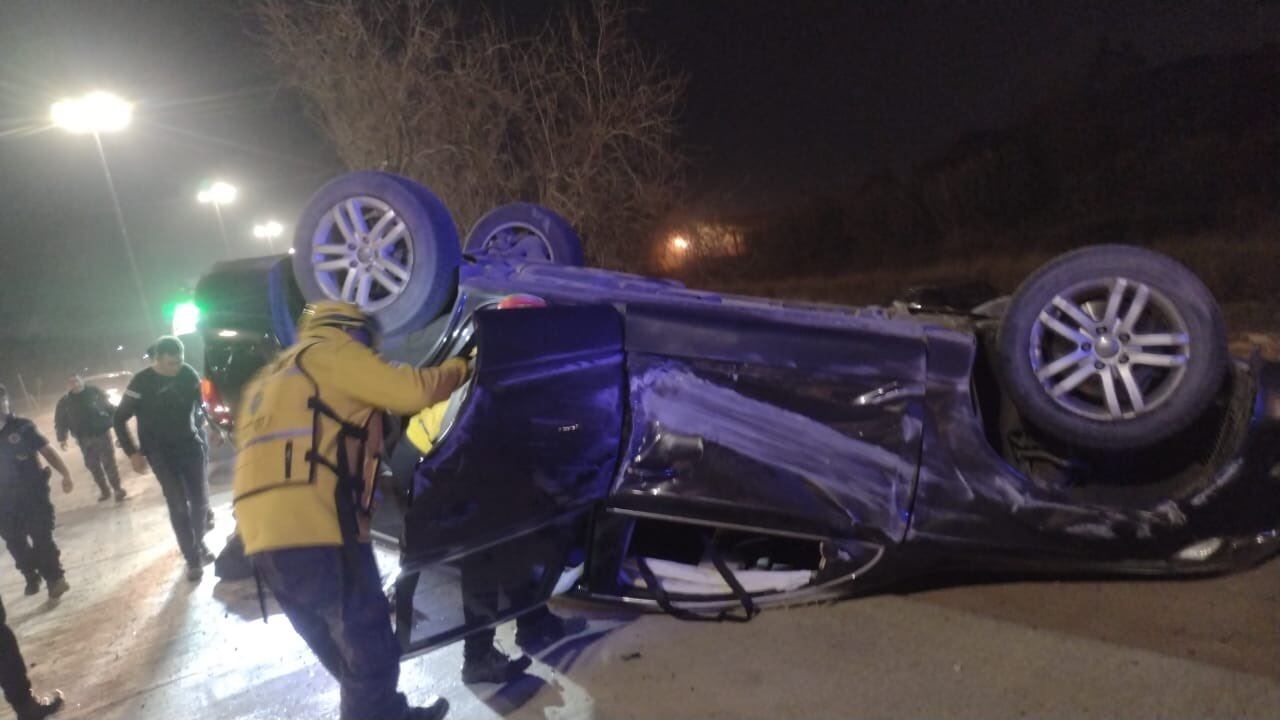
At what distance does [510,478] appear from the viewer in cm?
285

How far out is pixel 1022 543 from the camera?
113 inches

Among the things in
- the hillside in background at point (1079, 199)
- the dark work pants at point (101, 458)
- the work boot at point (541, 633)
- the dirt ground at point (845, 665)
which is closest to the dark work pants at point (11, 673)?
the dirt ground at point (845, 665)

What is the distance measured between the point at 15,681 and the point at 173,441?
210 centimetres

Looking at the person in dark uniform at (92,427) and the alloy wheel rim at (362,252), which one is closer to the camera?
the alloy wheel rim at (362,252)

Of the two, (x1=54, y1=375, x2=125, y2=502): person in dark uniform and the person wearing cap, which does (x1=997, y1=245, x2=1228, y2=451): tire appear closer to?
the person wearing cap

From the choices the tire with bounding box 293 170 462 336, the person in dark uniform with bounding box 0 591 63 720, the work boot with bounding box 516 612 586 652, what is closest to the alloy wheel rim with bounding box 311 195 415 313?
the tire with bounding box 293 170 462 336

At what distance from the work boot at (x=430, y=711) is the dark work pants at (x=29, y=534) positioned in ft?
12.8

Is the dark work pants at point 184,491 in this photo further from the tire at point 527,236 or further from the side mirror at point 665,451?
the side mirror at point 665,451

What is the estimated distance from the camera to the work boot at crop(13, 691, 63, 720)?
3.45 meters

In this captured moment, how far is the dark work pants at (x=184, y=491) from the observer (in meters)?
5.23

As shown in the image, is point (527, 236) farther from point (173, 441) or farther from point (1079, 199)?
point (1079, 199)

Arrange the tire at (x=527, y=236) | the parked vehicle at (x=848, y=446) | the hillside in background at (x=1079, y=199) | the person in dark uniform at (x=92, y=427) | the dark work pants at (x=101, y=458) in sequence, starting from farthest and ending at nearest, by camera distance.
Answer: the hillside in background at (x=1079, y=199), the dark work pants at (x=101, y=458), the person in dark uniform at (x=92, y=427), the tire at (x=527, y=236), the parked vehicle at (x=848, y=446)

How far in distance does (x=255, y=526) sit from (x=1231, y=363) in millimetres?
3832

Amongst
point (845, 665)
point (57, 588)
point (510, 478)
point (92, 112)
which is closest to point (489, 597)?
point (510, 478)
